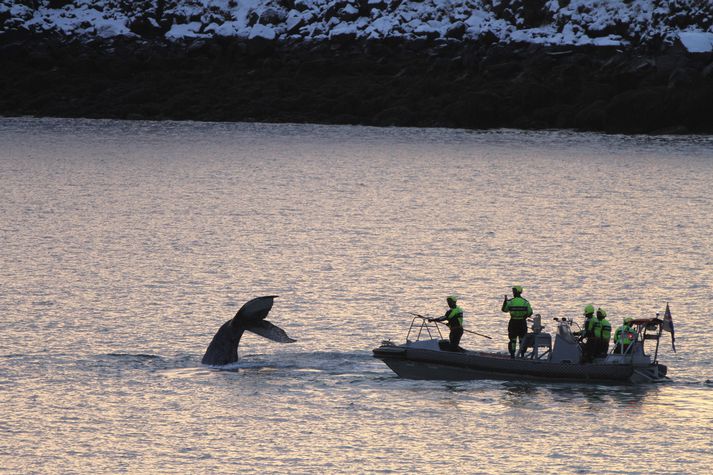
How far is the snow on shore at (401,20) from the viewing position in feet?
574

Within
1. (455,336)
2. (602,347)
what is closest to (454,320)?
(455,336)

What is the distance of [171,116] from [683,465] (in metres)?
142

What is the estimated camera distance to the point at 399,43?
592 feet

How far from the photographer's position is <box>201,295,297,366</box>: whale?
41875 millimetres

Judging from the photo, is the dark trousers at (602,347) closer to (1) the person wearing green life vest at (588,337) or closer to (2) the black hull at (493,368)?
(1) the person wearing green life vest at (588,337)

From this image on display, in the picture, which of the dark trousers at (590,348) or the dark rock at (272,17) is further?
the dark rock at (272,17)

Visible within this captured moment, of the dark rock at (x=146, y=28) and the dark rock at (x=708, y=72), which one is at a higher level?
the dark rock at (x=146, y=28)

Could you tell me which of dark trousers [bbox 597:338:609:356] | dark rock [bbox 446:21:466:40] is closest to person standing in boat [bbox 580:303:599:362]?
dark trousers [bbox 597:338:609:356]

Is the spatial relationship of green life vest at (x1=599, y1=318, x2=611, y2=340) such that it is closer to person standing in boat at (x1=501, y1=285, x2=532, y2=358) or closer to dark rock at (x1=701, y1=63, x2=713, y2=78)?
person standing in boat at (x1=501, y1=285, x2=532, y2=358)

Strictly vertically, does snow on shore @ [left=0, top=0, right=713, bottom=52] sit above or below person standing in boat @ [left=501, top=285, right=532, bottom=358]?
above

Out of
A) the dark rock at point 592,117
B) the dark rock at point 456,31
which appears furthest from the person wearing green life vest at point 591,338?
the dark rock at point 456,31

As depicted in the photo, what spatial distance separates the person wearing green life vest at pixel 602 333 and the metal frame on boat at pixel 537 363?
0.30m

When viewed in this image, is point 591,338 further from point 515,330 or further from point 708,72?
point 708,72

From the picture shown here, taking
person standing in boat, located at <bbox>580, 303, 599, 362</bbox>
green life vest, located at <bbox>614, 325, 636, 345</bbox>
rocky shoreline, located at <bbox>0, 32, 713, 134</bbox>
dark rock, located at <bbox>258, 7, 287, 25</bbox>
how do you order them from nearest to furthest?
person standing in boat, located at <bbox>580, 303, 599, 362</bbox> → green life vest, located at <bbox>614, 325, 636, 345</bbox> → rocky shoreline, located at <bbox>0, 32, 713, 134</bbox> → dark rock, located at <bbox>258, 7, 287, 25</bbox>
